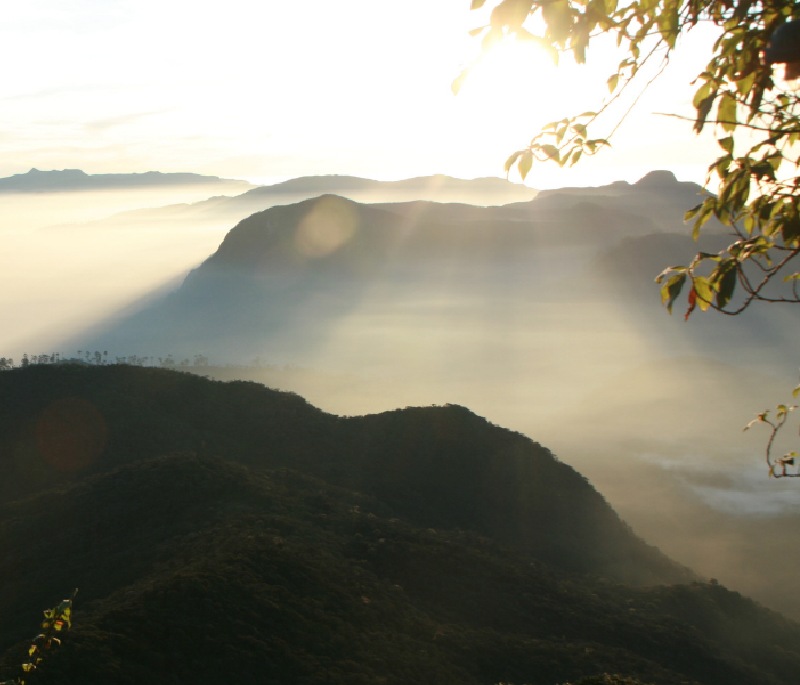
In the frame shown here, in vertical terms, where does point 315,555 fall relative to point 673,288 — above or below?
below

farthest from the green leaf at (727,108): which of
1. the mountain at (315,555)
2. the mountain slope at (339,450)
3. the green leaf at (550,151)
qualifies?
the mountain slope at (339,450)

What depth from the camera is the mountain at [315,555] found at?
1588 cm

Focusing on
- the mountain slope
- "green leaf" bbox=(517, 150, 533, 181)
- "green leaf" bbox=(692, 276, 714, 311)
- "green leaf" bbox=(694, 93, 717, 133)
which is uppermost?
"green leaf" bbox=(694, 93, 717, 133)

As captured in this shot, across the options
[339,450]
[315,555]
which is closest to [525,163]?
[315,555]

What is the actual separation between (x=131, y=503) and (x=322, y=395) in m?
95.5

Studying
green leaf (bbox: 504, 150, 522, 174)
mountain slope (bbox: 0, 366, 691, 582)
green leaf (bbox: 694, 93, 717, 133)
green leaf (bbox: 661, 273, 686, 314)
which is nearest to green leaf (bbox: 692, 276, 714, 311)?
green leaf (bbox: 661, 273, 686, 314)

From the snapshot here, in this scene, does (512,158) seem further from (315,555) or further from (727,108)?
(315,555)

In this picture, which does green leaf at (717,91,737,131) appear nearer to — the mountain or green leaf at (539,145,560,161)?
green leaf at (539,145,560,161)

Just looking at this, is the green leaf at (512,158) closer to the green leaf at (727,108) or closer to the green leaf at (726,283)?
the green leaf at (727,108)

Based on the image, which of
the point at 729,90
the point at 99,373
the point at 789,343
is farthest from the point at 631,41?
the point at 789,343

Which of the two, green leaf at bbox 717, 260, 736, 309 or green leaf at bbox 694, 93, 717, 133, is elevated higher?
green leaf at bbox 694, 93, 717, 133

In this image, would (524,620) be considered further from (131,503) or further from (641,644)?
(131,503)

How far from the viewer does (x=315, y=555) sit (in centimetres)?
2086

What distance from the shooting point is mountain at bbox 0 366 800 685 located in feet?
52.1
